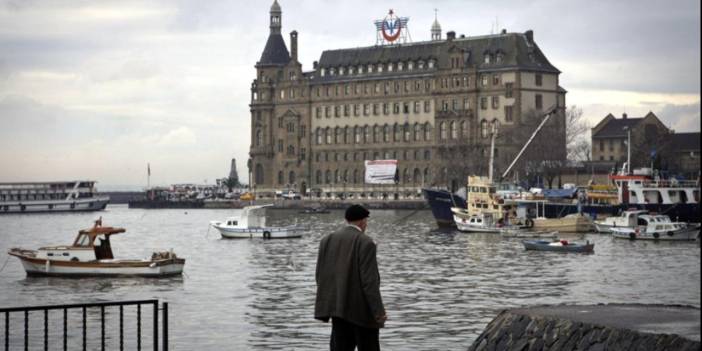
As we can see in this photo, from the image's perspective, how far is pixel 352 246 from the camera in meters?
20.7

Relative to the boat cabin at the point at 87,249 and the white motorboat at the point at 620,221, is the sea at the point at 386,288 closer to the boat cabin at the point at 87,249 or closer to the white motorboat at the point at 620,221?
the boat cabin at the point at 87,249

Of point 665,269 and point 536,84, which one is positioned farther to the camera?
point 536,84

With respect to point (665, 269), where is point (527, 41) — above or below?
above

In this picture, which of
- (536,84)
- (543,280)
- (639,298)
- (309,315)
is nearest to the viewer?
(309,315)

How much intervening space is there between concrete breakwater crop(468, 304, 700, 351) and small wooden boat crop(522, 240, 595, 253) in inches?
2311

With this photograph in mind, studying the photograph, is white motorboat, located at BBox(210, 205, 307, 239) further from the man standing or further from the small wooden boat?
the man standing

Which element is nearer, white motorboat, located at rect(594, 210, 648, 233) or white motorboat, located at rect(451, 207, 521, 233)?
white motorboat, located at rect(594, 210, 648, 233)

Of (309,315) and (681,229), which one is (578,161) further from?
(309,315)

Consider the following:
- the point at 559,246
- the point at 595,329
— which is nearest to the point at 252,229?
the point at 559,246

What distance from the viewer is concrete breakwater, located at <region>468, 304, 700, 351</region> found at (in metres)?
20.6

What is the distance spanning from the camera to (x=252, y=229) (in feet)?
363

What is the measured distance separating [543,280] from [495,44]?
140 m

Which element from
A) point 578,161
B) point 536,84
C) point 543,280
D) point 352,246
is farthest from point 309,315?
point 536,84

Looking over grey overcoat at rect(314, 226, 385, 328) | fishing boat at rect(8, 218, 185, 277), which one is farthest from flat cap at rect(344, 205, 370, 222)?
fishing boat at rect(8, 218, 185, 277)
